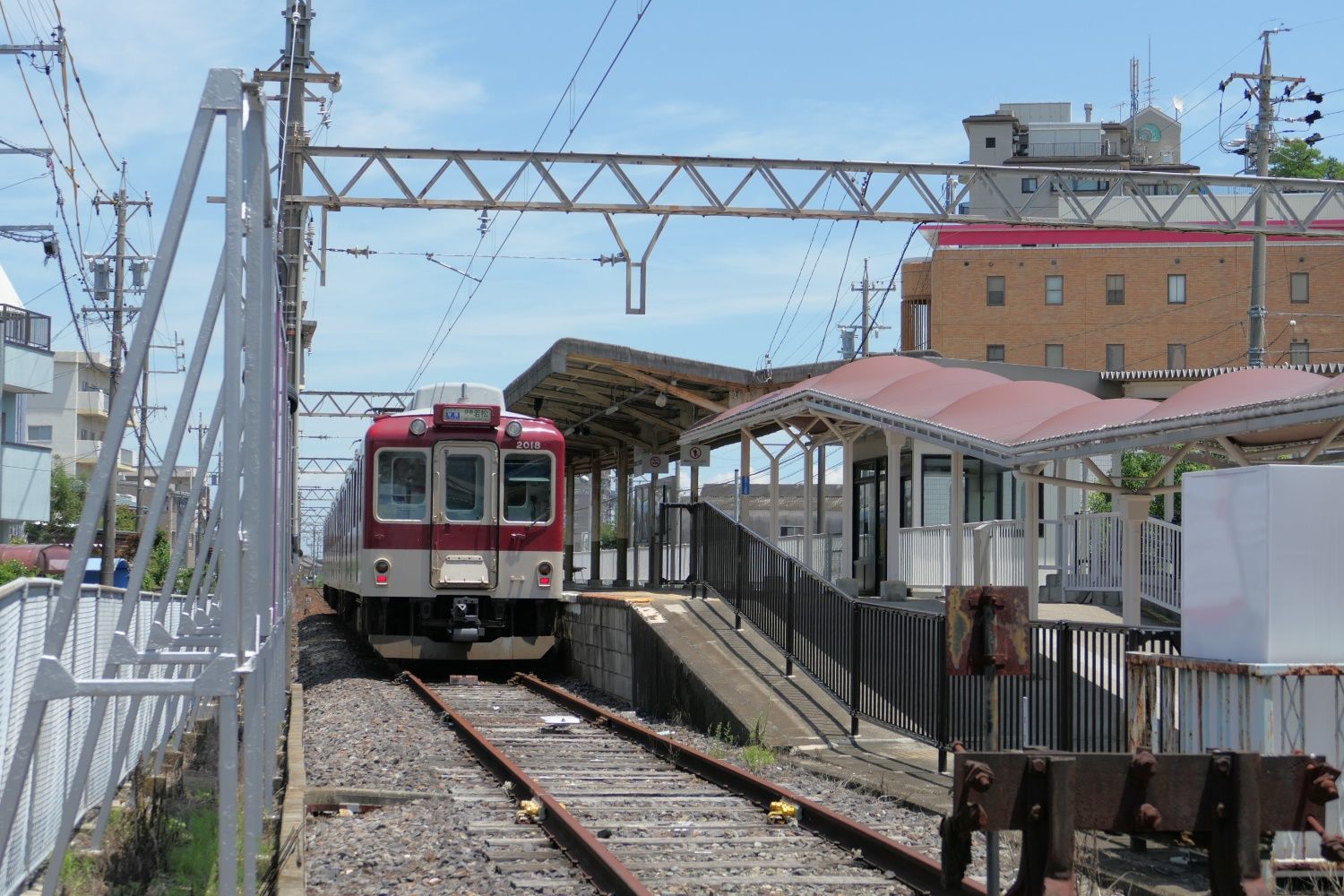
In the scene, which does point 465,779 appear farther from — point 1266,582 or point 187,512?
point 1266,582

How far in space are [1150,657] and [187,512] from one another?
15.3 feet

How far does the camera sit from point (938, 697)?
10.7 meters

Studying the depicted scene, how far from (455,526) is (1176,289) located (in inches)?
1965

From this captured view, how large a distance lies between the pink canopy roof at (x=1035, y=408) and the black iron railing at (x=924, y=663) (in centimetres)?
201

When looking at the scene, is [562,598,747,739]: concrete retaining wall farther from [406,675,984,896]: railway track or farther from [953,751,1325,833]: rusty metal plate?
[953,751,1325,833]: rusty metal plate

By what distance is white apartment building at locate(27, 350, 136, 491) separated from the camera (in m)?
67.0

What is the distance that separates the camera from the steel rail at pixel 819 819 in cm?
664

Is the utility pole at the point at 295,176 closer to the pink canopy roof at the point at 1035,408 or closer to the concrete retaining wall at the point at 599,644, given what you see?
the concrete retaining wall at the point at 599,644

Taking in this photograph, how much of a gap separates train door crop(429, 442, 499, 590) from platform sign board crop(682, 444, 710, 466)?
6.08 metres

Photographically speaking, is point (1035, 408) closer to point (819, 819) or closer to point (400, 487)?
point (400, 487)

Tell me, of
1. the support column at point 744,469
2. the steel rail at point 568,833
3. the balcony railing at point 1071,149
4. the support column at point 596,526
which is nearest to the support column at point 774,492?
the support column at point 744,469

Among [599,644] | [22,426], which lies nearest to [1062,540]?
[599,644]

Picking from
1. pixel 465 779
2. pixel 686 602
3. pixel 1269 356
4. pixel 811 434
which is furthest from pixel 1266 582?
pixel 1269 356

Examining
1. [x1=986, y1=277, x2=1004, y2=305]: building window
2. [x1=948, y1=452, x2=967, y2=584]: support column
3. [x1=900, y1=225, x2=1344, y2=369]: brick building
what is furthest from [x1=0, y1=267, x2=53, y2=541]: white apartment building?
[x1=986, y1=277, x2=1004, y2=305]: building window
